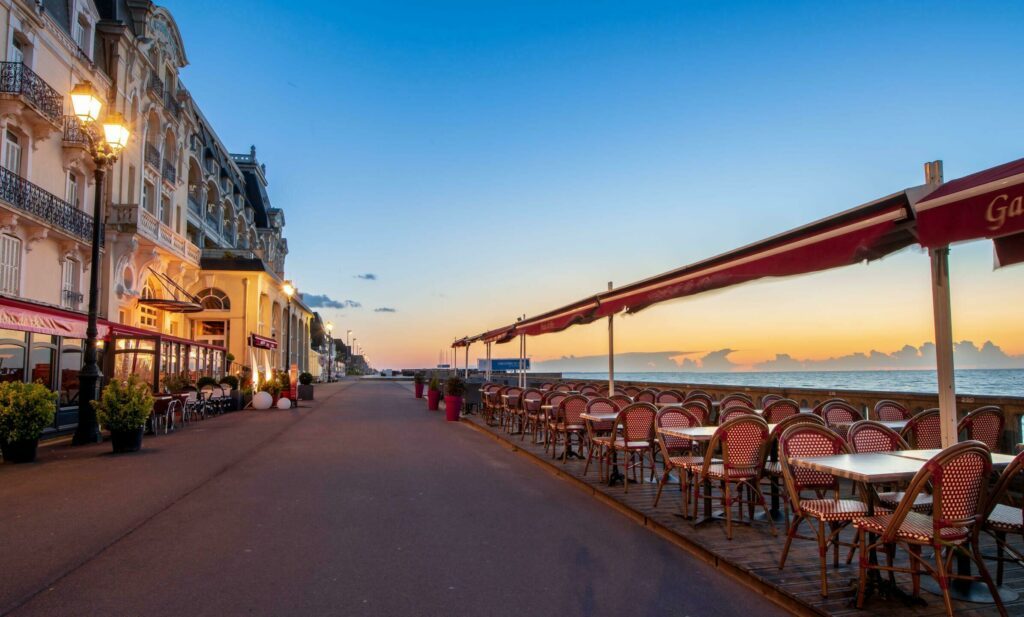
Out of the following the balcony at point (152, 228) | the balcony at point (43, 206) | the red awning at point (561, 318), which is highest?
the balcony at point (152, 228)

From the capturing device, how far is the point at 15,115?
1677 centimetres

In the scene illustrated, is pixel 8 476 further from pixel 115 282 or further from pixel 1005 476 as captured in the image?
pixel 115 282

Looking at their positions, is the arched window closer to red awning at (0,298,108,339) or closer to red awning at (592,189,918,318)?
red awning at (0,298,108,339)

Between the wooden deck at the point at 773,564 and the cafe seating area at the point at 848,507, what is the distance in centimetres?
1

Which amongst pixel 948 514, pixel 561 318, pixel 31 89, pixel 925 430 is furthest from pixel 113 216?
pixel 948 514

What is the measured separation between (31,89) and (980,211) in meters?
21.0

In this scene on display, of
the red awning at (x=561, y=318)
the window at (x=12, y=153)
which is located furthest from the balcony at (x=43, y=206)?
the red awning at (x=561, y=318)

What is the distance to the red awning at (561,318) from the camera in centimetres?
1105

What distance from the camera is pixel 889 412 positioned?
330 inches

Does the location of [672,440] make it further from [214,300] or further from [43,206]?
[214,300]

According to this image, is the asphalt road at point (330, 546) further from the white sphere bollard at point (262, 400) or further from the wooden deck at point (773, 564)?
the white sphere bollard at point (262, 400)

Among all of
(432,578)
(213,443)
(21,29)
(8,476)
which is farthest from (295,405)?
(432,578)

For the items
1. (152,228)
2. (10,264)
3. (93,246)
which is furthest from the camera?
(152,228)

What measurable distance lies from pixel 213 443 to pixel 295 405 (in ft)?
45.1
